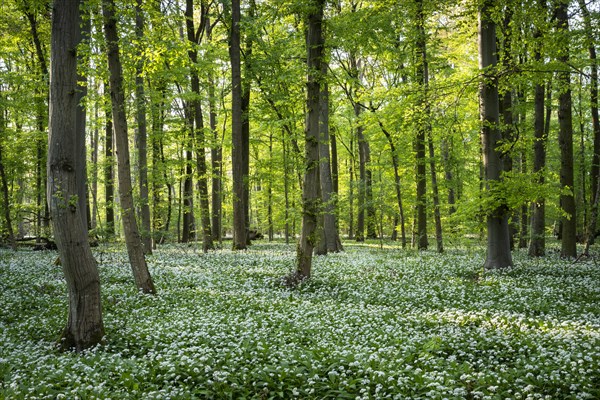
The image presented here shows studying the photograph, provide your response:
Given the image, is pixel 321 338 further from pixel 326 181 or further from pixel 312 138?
pixel 326 181

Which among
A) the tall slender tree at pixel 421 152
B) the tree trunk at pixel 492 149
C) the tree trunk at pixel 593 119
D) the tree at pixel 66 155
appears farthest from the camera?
the tall slender tree at pixel 421 152

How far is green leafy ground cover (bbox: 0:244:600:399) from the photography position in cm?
565

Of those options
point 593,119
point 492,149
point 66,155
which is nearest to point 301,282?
point 66,155

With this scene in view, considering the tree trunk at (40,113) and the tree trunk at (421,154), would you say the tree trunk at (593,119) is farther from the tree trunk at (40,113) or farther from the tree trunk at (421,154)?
the tree trunk at (40,113)

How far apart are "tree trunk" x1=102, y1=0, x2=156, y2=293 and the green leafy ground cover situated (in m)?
0.74

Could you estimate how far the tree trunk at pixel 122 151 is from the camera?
10109mm

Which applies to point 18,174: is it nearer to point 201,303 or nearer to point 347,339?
point 201,303

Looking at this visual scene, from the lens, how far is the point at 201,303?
10.4m

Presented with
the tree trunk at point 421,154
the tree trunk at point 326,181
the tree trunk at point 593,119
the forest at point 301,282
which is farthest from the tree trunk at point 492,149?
the tree trunk at point 326,181

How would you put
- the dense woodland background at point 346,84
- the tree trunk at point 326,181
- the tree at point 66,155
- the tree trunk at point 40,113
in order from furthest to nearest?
the tree trunk at point 326,181, the tree trunk at point 40,113, the dense woodland background at point 346,84, the tree at point 66,155

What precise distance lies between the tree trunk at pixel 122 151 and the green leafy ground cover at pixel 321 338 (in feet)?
2.44

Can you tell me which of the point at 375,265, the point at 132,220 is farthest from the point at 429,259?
the point at 132,220

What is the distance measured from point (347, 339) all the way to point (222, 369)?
2.38m

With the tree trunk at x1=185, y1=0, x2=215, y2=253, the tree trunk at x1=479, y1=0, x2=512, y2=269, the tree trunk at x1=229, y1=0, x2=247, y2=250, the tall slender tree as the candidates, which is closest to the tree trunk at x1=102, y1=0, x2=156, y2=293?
the tree trunk at x1=185, y1=0, x2=215, y2=253
